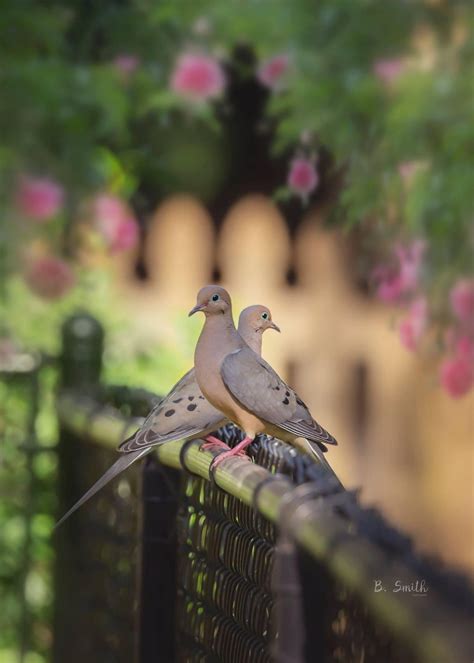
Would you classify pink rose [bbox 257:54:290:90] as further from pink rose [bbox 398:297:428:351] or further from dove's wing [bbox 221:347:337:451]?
dove's wing [bbox 221:347:337:451]

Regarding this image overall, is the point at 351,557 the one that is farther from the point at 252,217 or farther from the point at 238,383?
the point at 252,217

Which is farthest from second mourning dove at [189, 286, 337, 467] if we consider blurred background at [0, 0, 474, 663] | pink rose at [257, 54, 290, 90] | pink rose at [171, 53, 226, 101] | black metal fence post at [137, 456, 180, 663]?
pink rose at [171, 53, 226, 101]

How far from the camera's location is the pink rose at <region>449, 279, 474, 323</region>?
14.6 ft

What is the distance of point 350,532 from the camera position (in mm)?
1677

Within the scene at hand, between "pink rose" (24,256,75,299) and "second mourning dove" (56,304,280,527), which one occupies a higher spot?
"pink rose" (24,256,75,299)

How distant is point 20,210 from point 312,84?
1.23 meters

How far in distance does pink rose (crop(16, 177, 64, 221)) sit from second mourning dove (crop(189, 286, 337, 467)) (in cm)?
316

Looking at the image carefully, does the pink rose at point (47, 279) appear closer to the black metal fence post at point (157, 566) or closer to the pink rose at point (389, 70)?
the pink rose at point (389, 70)

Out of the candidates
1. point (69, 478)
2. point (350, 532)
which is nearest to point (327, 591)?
point (350, 532)

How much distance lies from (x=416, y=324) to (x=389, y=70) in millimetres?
863

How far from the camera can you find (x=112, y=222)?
5875mm

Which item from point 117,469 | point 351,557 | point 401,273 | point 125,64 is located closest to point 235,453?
point 117,469

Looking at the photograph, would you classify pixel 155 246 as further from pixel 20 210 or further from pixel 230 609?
pixel 230 609

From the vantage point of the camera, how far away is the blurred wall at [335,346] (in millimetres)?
Result: 7918
